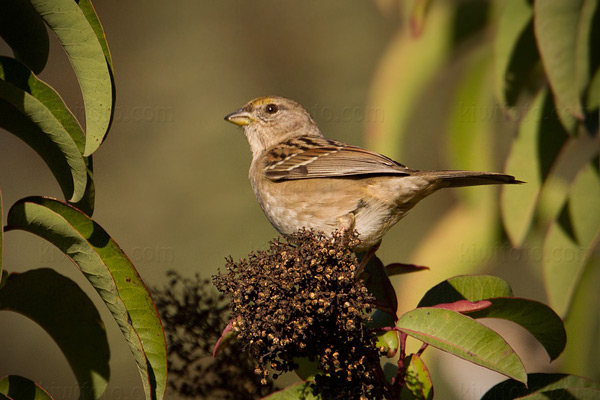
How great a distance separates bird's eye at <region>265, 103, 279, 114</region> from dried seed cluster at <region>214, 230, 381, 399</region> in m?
2.03

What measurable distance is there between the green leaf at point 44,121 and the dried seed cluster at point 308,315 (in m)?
0.58

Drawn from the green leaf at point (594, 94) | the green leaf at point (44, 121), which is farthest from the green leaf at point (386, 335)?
the green leaf at point (594, 94)

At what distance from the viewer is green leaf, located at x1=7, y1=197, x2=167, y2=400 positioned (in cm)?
203

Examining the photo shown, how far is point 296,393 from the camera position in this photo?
225cm

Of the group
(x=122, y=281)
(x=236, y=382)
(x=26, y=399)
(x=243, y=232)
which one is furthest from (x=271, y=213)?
(x=243, y=232)

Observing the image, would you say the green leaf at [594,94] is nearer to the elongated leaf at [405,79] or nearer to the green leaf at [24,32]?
the elongated leaf at [405,79]

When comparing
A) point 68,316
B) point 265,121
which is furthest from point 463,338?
point 265,121

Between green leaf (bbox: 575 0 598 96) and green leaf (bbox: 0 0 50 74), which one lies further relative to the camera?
green leaf (bbox: 575 0 598 96)

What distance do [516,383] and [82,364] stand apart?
151cm

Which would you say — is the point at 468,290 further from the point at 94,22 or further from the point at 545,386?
the point at 94,22

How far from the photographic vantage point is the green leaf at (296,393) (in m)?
2.23

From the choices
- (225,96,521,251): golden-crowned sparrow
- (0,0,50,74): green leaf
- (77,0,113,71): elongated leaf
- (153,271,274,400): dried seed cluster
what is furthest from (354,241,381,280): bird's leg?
(0,0,50,74): green leaf

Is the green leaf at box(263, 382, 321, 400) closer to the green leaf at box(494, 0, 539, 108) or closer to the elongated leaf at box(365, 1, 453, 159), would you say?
the elongated leaf at box(365, 1, 453, 159)

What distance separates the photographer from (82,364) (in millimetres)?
2373
